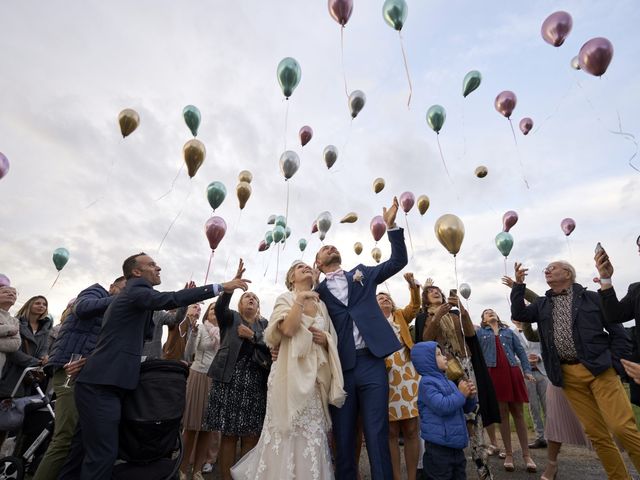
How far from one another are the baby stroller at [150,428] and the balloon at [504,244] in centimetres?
535

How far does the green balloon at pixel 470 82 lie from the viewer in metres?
6.95

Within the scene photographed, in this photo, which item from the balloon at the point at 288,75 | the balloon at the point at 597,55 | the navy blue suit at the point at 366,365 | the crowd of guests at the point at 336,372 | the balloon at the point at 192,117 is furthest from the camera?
the balloon at the point at 192,117

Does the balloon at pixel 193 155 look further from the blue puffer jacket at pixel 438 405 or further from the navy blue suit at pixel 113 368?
the blue puffer jacket at pixel 438 405

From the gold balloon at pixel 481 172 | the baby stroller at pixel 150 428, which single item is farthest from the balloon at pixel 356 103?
the baby stroller at pixel 150 428

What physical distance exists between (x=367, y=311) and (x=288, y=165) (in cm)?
451

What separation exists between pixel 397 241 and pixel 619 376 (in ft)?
7.94

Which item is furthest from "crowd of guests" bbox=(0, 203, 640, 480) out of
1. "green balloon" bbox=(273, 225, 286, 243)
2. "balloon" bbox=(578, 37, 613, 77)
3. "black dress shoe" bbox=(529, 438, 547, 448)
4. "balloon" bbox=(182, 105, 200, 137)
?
"green balloon" bbox=(273, 225, 286, 243)

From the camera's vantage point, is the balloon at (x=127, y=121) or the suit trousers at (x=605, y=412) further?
the balloon at (x=127, y=121)

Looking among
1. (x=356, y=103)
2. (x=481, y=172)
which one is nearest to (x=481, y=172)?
(x=481, y=172)

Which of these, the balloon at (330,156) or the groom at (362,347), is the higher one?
the balloon at (330,156)

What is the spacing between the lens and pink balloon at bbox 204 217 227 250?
19.8 feet

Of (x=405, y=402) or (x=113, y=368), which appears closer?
(x=113, y=368)

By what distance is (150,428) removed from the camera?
2764 millimetres

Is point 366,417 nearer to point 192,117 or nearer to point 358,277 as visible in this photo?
point 358,277
